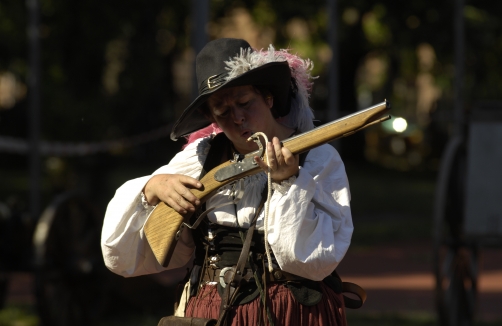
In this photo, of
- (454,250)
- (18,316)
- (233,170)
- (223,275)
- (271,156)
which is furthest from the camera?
(18,316)

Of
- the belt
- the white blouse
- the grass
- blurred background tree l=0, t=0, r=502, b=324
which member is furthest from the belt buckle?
blurred background tree l=0, t=0, r=502, b=324

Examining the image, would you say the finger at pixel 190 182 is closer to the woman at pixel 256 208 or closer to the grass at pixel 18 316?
the woman at pixel 256 208

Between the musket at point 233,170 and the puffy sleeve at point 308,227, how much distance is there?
10cm

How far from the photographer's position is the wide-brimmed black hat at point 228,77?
2.77 meters

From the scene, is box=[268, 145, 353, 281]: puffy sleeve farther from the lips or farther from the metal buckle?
the metal buckle

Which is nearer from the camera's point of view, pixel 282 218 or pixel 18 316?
pixel 282 218

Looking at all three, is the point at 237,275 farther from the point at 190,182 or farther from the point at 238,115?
the point at 238,115

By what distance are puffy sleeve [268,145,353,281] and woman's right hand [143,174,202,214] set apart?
0.80ft

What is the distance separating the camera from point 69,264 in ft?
22.3

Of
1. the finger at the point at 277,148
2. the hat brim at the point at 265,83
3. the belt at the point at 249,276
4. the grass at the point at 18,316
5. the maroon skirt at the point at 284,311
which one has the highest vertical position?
the hat brim at the point at 265,83

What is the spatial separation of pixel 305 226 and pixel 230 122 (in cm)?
41

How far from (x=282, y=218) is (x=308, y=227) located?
8 cm

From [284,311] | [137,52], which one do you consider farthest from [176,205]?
[137,52]

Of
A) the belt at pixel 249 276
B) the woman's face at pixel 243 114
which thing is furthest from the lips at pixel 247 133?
the belt at pixel 249 276
